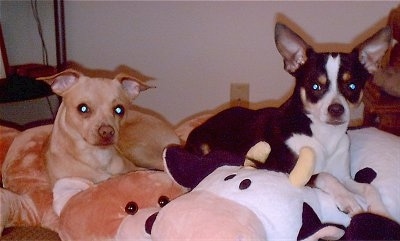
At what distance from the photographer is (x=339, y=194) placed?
138 cm

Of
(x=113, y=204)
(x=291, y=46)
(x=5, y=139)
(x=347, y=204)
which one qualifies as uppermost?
(x=291, y=46)

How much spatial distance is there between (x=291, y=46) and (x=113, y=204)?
2.59 feet

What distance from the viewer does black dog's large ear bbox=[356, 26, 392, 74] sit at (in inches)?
68.2

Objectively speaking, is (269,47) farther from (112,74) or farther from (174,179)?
(174,179)

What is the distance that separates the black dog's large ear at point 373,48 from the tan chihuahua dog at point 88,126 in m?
0.74

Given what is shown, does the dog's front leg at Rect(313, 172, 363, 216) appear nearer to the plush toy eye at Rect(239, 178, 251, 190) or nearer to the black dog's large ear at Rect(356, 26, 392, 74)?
the plush toy eye at Rect(239, 178, 251, 190)

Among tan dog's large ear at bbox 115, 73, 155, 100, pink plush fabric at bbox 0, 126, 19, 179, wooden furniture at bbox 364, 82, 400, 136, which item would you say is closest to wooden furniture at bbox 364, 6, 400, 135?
wooden furniture at bbox 364, 82, 400, 136

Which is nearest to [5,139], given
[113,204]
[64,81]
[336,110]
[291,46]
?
[64,81]

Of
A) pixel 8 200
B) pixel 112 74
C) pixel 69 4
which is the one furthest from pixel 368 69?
pixel 69 4

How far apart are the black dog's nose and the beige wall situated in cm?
120

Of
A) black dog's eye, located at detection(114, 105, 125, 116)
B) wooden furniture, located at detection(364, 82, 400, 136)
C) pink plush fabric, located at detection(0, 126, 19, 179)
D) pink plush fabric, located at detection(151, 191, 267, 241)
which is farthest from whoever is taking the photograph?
wooden furniture, located at detection(364, 82, 400, 136)

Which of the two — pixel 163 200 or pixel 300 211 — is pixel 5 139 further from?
pixel 300 211

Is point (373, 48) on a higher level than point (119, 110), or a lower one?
higher

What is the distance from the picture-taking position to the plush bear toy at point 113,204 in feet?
4.57
